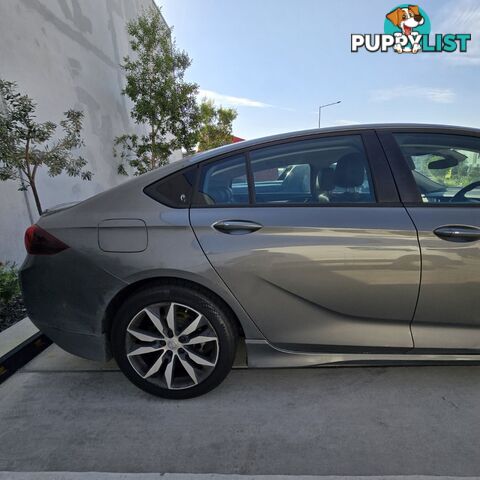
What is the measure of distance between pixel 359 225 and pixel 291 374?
1.11 meters

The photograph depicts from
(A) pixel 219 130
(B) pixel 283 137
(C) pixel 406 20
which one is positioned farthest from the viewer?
(A) pixel 219 130

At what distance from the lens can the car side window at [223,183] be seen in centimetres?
201

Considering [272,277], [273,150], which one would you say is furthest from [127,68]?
[272,277]

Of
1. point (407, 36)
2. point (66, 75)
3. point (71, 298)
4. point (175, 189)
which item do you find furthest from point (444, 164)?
point (407, 36)

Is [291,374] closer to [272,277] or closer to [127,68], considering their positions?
[272,277]

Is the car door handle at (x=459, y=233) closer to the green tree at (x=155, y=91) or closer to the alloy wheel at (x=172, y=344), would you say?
the alloy wheel at (x=172, y=344)

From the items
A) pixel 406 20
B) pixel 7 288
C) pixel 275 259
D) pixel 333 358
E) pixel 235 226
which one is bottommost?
pixel 333 358

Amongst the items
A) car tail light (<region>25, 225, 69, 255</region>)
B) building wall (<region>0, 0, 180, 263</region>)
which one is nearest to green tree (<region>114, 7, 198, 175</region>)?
building wall (<region>0, 0, 180, 263</region>)

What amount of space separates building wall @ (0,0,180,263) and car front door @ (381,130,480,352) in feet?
15.3

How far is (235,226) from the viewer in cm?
191

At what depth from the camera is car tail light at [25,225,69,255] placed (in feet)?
6.61

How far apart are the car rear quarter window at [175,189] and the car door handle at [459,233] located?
1.35 m

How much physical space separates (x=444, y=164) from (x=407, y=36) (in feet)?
30.4

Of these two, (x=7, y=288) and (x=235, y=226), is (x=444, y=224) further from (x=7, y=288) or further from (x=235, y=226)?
(x=7, y=288)
